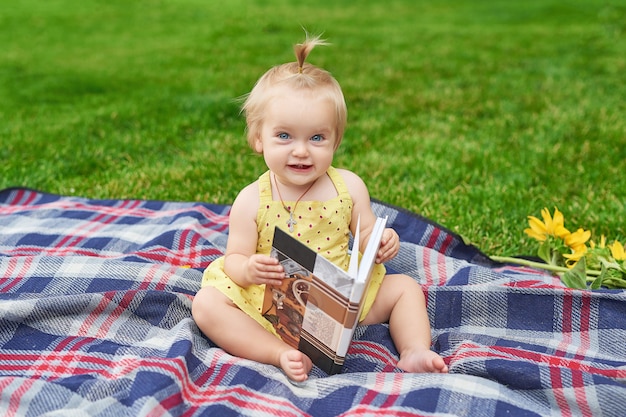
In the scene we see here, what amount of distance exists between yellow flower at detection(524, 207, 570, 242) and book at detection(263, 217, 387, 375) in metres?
1.00

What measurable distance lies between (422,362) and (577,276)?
80 centimetres

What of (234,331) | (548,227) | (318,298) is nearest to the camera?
(318,298)

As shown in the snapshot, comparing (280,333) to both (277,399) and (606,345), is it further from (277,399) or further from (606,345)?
(606,345)

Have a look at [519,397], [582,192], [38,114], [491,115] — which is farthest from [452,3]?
[519,397]

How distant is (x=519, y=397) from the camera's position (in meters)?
1.91

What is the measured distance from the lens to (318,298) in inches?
76.5

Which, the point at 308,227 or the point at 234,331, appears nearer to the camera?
the point at 234,331

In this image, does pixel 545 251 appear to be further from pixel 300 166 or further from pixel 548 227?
pixel 300 166

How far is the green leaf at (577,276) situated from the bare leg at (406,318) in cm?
58

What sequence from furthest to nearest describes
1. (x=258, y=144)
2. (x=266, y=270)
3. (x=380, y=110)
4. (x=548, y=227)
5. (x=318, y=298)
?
(x=380, y=110), (x=548, y=227), (x=258, y=144), (x=266, y=270), (x=318, y=298)

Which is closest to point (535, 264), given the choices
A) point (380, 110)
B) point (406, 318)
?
point (406, 318)

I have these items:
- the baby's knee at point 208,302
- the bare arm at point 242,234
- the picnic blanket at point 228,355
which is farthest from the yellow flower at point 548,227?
the baby's knee at point 208,302

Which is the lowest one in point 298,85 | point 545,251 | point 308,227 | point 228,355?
point 228,355

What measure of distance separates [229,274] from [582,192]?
2216 mm
